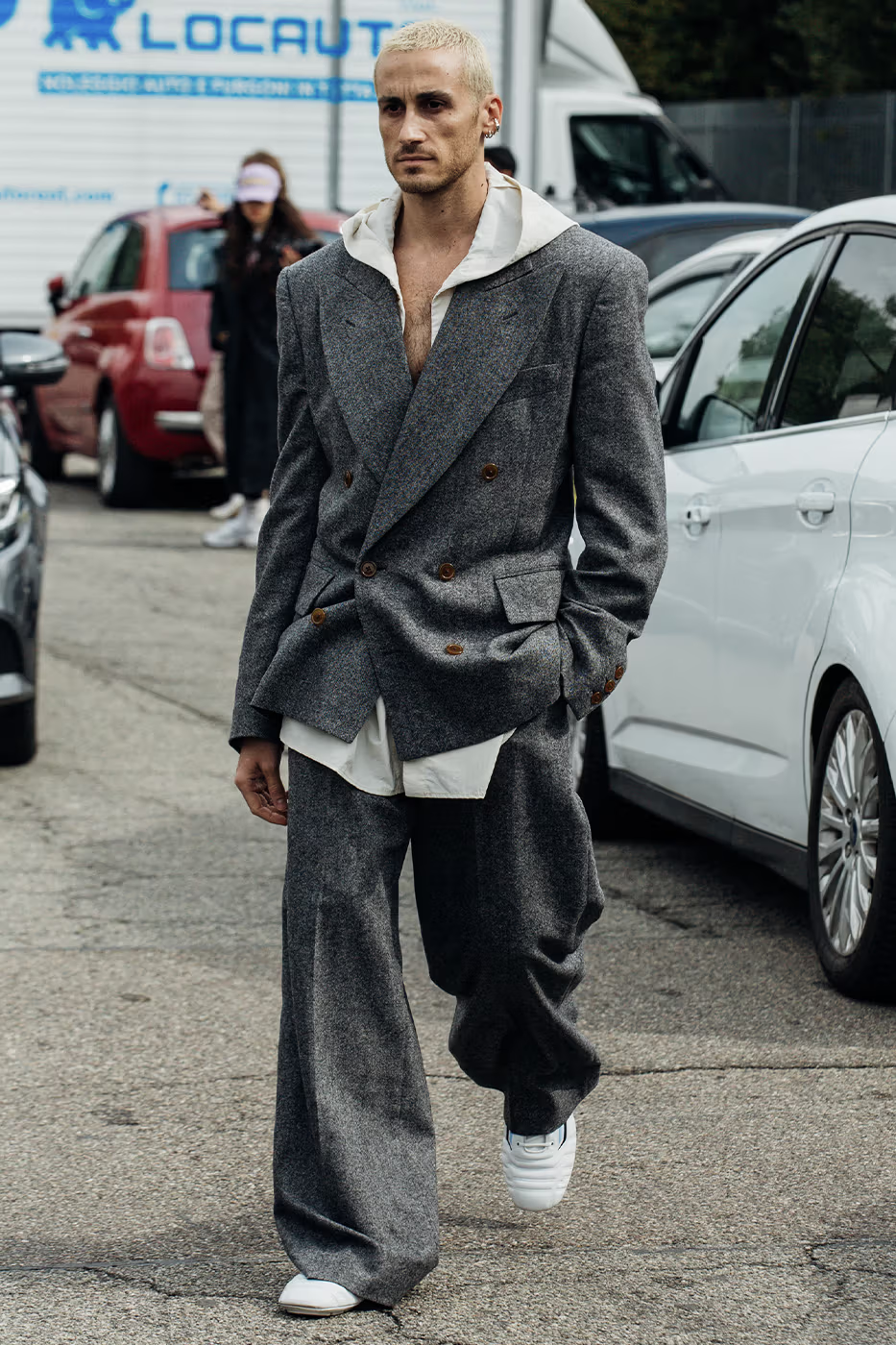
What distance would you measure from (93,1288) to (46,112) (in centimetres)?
1415

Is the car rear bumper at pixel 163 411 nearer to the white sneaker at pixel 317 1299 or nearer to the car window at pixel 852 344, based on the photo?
the car window at pixel 852 344

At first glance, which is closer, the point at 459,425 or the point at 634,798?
the point at 459,425

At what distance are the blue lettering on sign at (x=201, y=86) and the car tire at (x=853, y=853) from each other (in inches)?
483

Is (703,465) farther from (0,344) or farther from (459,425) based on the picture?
(0,344)

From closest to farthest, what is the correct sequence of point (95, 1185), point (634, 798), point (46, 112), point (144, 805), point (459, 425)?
point (459, 425), point (95, 1185), point (634, 798), point (144, 805), point (46, 112)

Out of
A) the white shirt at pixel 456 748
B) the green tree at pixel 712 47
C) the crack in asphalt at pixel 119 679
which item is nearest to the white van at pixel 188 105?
the crack in asphalt at pixel 119 679

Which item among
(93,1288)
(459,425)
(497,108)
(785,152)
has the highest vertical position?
(497,108)

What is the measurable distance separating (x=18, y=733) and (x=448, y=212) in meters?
4.43

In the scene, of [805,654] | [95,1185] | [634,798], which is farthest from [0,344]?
[95,1185]

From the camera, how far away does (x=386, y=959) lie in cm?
348

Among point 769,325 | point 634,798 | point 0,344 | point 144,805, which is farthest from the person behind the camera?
point 0,344

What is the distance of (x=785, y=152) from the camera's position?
89.1 feet

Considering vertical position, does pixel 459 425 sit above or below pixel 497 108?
below

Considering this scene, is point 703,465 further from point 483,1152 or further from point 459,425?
point 459,425
